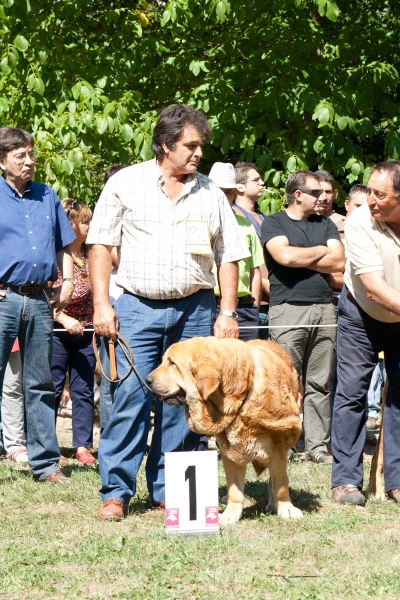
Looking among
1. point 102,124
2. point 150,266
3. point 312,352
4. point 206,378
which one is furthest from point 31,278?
point 102,124

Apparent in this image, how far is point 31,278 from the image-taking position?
608cm

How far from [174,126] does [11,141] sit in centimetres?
155

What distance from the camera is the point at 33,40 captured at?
10.2 meters

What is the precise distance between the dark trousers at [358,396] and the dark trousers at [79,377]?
267cm

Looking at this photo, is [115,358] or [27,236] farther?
[27,236]

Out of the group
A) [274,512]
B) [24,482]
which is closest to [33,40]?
[24,482]

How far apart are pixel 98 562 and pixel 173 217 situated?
198 cm

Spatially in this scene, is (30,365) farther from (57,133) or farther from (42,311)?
(57,133)

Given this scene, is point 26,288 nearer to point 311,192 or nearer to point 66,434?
point 311,192

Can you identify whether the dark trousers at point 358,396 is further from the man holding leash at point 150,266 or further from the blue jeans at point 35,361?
the blue jeans at point 35,361

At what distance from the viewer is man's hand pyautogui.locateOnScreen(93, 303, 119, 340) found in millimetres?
5098

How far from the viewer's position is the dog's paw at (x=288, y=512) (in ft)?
16.9

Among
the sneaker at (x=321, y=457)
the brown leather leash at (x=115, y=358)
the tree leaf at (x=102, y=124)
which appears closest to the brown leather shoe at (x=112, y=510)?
the brown leather leash at (x=115, y=358)

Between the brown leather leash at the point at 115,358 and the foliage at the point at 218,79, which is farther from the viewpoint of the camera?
the foliage at the point at 218,79
